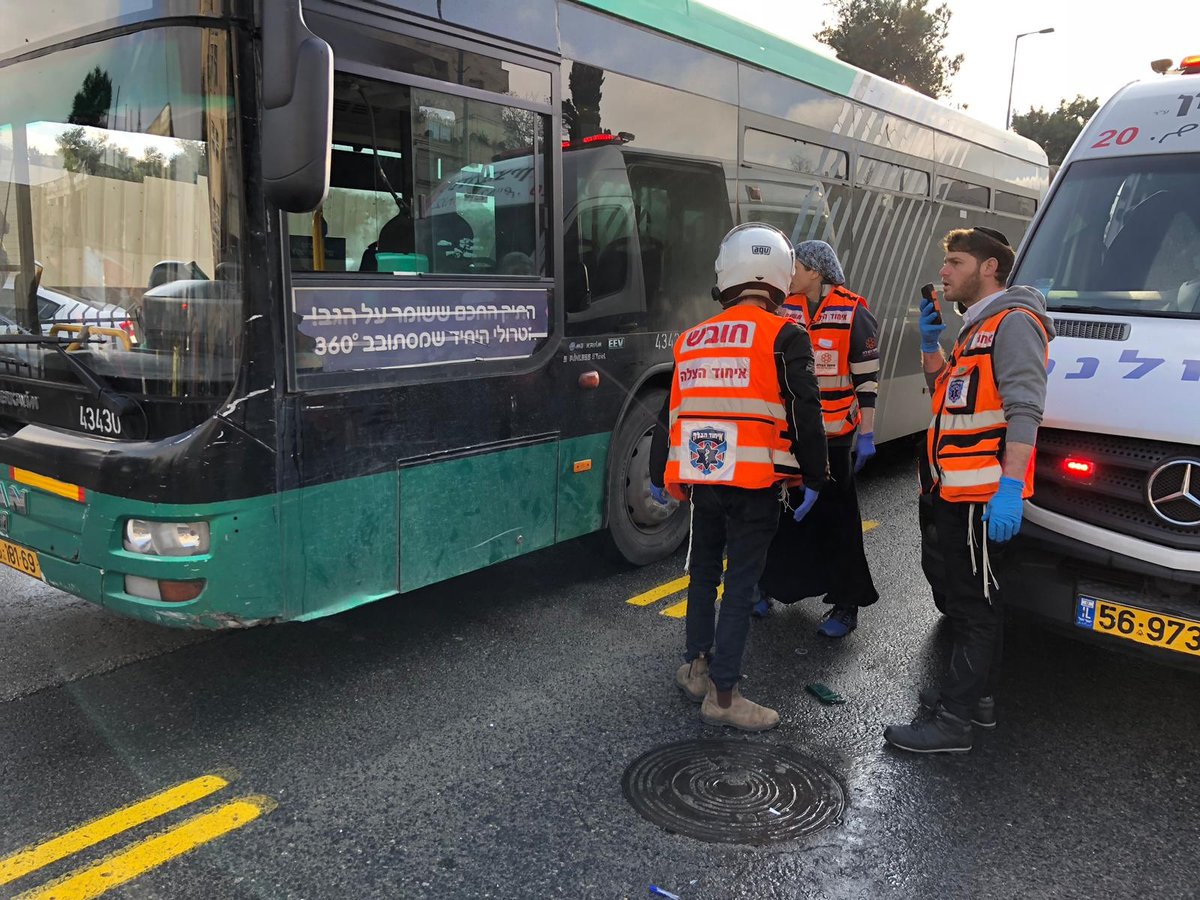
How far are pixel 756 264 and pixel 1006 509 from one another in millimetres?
1238

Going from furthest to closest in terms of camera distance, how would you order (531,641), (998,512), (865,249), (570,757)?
(865,249)
(531,641)
(570,757)
(998,512)

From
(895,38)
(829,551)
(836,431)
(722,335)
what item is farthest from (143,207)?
(895,38)

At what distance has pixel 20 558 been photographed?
12.2ft

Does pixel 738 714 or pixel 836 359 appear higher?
pixel 836 359

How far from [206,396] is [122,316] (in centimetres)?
48

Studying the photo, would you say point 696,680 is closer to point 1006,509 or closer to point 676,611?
point 676,611

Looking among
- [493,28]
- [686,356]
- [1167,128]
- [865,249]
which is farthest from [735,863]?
[865,249]

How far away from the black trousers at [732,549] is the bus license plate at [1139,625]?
120 cm

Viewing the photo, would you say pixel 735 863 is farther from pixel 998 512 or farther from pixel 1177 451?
pixel 1177 451

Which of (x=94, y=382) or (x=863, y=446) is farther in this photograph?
(x=863, y=446)

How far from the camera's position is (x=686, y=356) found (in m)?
3.47

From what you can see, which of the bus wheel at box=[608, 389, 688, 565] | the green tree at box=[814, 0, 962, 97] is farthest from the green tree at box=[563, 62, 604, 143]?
the green tree at box=[814, 0, 962, 97]

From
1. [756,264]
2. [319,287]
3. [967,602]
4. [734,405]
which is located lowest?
[967,602]

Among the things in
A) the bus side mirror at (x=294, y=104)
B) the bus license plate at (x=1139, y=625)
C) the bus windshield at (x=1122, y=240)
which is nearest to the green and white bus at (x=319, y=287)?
the bus side mirror at (x=294, y=104)
